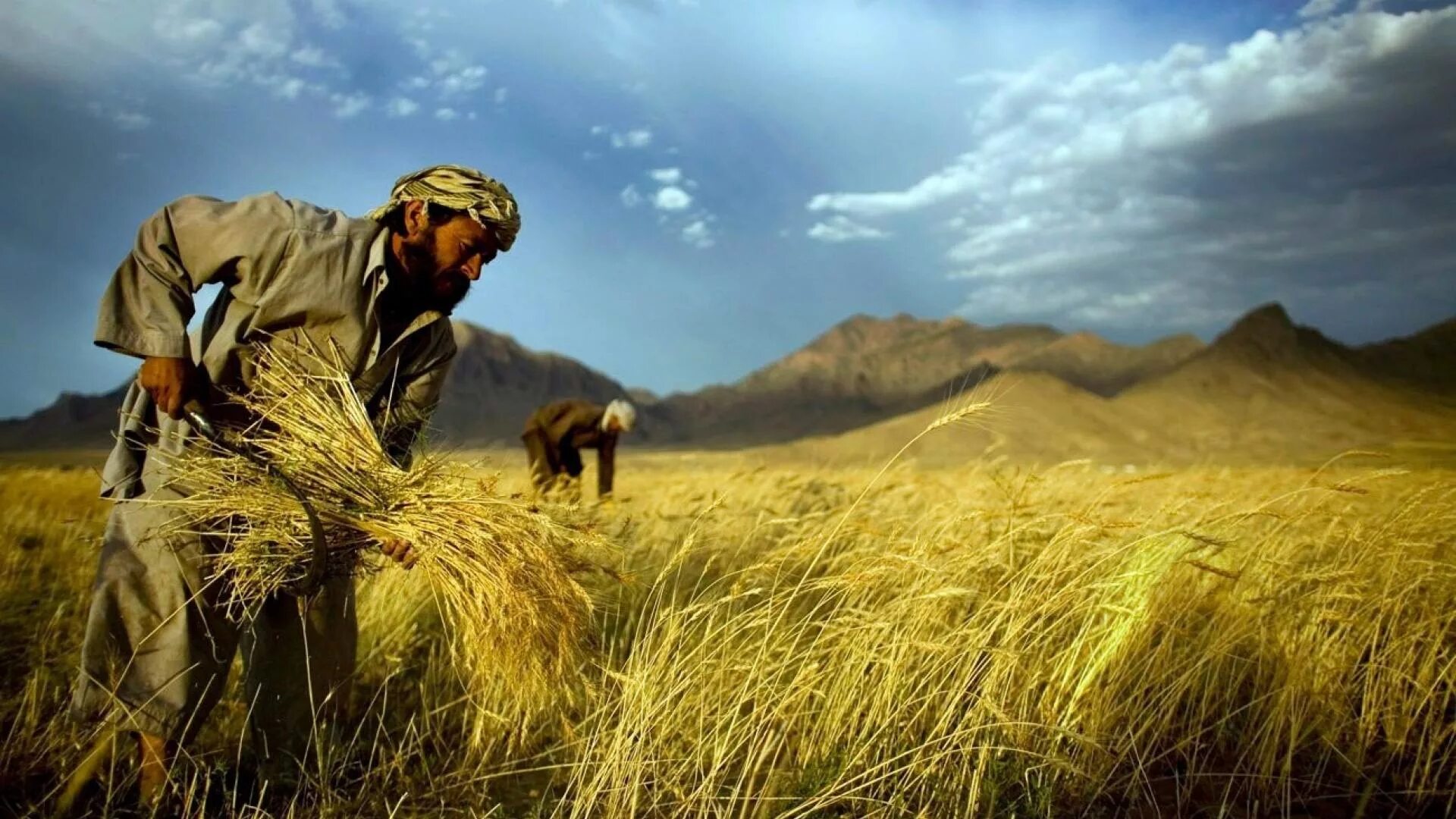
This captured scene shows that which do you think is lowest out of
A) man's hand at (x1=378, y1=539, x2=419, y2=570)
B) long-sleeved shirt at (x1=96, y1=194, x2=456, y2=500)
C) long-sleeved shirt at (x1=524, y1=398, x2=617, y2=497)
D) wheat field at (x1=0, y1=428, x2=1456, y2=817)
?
wheat field at (x1=0, y1=428, x2=1456, y2=817)

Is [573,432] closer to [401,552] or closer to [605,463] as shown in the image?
[605,463]

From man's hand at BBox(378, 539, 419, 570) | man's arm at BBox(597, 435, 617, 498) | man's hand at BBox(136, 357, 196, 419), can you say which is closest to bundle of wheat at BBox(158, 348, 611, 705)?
man's hand at BBox(378, 539, 419, 570)

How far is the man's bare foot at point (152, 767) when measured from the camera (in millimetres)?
2340

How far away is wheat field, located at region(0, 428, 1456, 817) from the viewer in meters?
2.38

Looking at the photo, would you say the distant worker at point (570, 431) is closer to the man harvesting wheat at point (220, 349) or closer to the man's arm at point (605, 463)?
the man's arm at point (605, 463)

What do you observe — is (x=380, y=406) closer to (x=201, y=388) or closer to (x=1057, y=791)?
(x=201, y=388)

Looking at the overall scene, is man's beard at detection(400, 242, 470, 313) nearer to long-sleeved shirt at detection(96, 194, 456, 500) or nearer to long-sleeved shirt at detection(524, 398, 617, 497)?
long-sleeved shirt at detection(96, 194, 456, 500)

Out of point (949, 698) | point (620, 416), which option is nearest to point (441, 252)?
point (949, 698)

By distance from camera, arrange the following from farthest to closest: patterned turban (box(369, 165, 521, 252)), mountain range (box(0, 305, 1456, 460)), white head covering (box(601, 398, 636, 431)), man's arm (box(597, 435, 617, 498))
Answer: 1. mountain range (box(0, 305, 1456, 460))
2. man's arm (box(597, 435, 617, 498))
3. white head covering (box(601, 398, 636, 431))
4. patterned turban (box(369, 165, 521, 252))

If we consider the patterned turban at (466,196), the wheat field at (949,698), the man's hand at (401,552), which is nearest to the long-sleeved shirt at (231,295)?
the patterned turban at (466,196)

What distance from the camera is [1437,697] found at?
122 inches

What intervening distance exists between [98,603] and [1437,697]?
396cm

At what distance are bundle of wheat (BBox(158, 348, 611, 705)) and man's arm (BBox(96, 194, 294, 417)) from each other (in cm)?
18

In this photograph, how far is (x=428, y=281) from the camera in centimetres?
266
